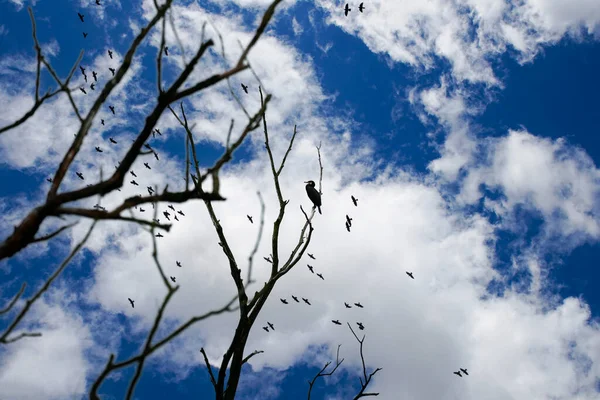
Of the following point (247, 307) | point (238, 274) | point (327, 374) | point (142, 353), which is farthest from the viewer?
point (327, 374)

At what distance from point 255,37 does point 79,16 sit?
1146 cm

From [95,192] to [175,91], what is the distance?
1.87ft

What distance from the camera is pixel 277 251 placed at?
5645 mm

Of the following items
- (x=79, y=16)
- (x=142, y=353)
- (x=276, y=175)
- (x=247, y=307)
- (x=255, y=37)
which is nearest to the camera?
(x=142, y=353)

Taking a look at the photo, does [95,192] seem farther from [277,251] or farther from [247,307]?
[277,251]

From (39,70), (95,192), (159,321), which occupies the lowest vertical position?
(159,321)

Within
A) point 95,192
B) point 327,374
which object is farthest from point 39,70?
point 327,374

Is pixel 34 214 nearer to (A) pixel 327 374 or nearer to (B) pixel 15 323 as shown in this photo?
(B) pixel 15 323

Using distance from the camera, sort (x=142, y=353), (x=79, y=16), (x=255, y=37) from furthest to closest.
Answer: (x=79, y=16) < (x=255, y=37) < (x=142, y=353)

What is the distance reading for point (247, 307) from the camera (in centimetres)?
508

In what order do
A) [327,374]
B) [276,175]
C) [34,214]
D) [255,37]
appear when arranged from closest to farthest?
[34,214]
[255,37]
[276,175]
[327,374]

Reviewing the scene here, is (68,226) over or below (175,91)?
below

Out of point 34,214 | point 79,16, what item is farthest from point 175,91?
point 79,16

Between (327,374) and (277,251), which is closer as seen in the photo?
(277,251)
